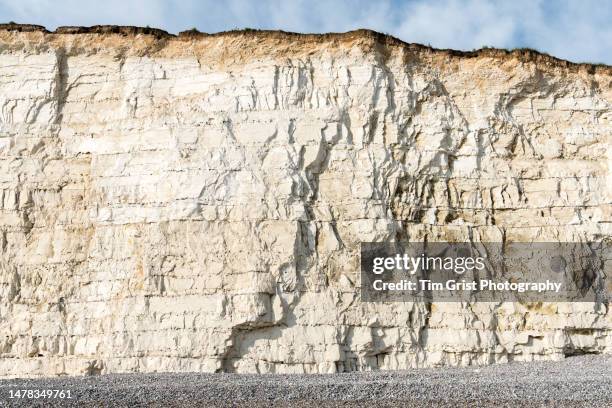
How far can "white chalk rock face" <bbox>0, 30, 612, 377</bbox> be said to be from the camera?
52.6ft

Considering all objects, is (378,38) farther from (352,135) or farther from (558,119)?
(558,119)

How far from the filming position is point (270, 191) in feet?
55.4

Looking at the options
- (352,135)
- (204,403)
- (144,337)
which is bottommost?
(204,403)

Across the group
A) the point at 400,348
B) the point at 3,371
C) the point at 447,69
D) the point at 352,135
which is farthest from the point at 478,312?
the point at 3,371

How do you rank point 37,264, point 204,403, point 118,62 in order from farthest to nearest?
point 118,62, point 37,264, point 204,403

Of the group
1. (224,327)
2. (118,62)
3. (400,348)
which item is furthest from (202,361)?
(118,62)

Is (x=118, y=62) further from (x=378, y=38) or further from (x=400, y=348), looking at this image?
(x=400, y=348)

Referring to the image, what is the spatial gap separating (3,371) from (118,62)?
7.89 m

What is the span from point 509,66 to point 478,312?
662 cm

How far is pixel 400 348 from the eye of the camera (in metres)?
16.3

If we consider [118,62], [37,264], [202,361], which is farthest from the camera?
[118,62]

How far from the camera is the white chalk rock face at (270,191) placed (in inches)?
631

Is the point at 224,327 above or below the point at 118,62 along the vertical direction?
below

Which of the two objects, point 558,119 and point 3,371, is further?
point 558,119
